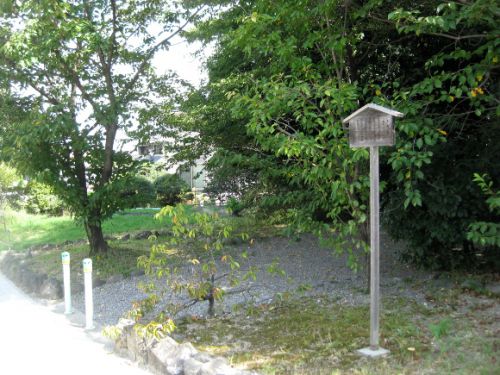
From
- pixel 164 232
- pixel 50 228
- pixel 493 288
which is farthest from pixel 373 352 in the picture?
pixel 50 228

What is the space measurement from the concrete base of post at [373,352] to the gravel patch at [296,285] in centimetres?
179

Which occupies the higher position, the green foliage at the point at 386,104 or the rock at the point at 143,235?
the green foliage at the point at 386,104

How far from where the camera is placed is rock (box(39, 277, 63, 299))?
8.00 m

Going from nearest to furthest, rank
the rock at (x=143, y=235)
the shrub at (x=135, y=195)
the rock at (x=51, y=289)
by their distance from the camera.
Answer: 1. the rock at (x=51, y=289)
2. the shrub at (x=135, y=195)
3. the rock at (x=143, y=235)

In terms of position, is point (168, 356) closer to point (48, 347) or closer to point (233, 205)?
point (48, 347)

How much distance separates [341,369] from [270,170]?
3290 millimetres

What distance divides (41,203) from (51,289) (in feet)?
41.4

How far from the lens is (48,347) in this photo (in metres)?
5.50

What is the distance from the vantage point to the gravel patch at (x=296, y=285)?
6.83m

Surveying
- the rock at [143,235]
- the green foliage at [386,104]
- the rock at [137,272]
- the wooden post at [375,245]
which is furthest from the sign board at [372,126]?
the rock at [143,235]

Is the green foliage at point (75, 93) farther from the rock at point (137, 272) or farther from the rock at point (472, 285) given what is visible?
the rock at point (472, 285)

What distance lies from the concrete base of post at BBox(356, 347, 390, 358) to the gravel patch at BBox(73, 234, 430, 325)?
1792 millimetres

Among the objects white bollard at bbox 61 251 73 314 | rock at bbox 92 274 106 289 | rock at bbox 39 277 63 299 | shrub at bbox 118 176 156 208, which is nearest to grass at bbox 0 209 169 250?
shrub at bbox 118 176 156 208

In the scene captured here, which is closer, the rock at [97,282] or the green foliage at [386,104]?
the green foliage at [386,104]
